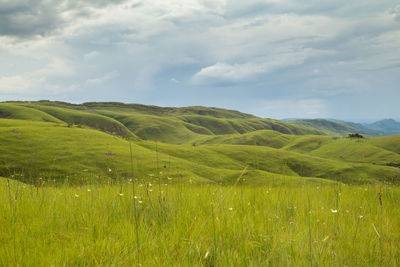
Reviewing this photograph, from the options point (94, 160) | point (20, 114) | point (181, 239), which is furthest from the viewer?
point (20, 114)

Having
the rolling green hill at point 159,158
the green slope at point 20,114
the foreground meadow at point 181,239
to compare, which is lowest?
the rolling green hill at point 159,158

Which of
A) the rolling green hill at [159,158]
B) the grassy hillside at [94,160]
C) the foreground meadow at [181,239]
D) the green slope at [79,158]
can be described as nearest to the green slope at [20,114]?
the rolling green hill at [159,158]

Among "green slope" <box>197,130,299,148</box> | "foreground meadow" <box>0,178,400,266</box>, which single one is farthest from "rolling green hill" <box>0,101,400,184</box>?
"green slope" <box>197,130,299,148</box>

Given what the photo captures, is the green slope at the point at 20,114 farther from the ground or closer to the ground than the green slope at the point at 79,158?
farther from the ground

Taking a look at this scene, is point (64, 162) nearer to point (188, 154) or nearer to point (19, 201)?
point (188, 154)

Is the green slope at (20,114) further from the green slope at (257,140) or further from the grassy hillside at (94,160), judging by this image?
the grassy hillside at (94,160)

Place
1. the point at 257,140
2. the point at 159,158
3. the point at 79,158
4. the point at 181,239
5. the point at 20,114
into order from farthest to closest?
the point at 257,140
the point at 20,114
the point at 159,158
the point at 79,158
the point at 181,239

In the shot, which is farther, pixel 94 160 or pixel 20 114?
pixel 20 114

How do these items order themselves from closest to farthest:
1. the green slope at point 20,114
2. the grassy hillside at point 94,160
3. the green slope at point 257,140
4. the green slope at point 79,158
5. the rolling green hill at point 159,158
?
1. the rolling green hill at point 159,158
2. the grassy hillside at point 94,160
3. the green slope at point 79,158
4. the green slope at point 20,114
5. the green slope at point 257,140

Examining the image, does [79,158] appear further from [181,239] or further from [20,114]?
[20,114]

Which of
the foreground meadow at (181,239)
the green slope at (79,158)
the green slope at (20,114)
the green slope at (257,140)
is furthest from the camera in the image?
the green slope at (257,140)

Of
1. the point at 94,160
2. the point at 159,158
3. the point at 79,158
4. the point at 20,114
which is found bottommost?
the point at 159,158

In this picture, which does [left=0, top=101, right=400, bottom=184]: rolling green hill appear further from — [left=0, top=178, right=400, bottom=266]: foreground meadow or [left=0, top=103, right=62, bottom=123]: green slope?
[left=0, top=178, right=400, bottom=266]: foreground meadow

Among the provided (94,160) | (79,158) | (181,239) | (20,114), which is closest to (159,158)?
(94,160)
